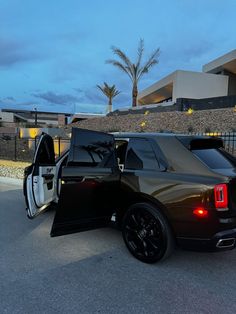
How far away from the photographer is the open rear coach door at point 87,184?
4090 mm

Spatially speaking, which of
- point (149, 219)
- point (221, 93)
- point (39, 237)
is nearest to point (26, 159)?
point (39, 237)

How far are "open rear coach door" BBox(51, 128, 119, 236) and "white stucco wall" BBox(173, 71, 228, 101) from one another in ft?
107

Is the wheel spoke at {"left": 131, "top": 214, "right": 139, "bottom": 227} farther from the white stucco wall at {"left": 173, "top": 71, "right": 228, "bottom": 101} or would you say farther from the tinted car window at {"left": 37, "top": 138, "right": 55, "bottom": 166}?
the white stucco wall at {"left": 173, "top": 71, "right": 228, "bottom": 101}

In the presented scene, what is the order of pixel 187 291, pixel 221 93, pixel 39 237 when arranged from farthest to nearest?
pixel 221 93 < pixel 39 237 < pixel 187 291

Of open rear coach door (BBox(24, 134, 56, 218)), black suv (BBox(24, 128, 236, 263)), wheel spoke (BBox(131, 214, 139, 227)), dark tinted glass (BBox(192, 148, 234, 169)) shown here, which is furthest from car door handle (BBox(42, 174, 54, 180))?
dark tinted glass (BBox(192, 148, 234, 169))

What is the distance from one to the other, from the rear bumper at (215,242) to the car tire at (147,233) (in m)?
0.27

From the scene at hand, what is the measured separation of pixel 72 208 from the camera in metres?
4.12

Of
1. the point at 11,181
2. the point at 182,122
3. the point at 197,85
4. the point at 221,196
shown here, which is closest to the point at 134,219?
the point at 221,196

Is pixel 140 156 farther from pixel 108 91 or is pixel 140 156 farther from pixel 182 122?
pixel 108 91

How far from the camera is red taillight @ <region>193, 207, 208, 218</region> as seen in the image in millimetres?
3508

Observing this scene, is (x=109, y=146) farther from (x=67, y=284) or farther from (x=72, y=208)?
(x=67, y=284)

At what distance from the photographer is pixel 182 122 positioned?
1948 cm

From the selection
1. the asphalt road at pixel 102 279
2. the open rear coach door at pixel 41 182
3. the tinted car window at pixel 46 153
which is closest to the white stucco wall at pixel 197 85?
the tinted car window at pixel 46 153

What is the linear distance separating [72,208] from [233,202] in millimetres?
2030
